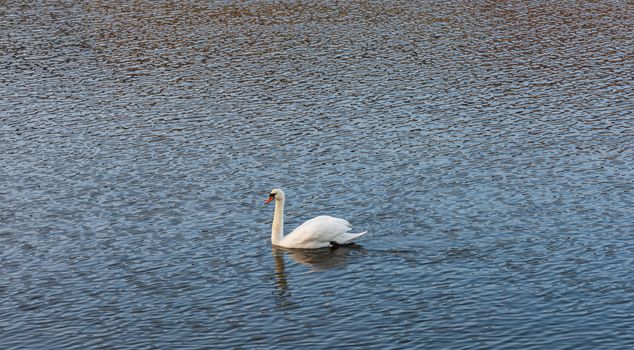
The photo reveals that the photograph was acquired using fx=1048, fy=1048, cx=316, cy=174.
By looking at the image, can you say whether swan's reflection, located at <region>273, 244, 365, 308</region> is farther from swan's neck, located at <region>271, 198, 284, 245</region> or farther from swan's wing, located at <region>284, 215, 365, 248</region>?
swan's neck, located at <region>271, 198, 284, 245</region>

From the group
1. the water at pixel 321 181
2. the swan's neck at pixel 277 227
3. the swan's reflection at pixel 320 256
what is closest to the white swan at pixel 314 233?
the swan's neck at pixel 277 227

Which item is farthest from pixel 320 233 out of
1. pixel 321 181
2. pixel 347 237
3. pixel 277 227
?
pixel 321 181

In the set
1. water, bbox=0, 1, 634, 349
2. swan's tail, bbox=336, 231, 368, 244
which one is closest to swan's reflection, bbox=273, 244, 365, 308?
water, bbox=0, 1, 634, 349

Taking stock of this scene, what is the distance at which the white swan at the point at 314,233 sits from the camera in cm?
3566

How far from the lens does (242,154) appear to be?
47281mm

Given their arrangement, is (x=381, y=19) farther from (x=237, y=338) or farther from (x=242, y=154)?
(x=237, y=338)

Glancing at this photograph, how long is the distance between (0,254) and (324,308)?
12.2 metres

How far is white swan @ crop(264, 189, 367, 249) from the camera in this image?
117 feet

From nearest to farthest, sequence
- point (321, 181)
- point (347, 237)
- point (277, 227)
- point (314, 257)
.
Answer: point (347, 237)
point (314, 257)
point (277, 227)
point (321, 181)

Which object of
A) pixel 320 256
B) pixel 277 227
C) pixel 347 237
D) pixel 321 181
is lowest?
pixel 320 256

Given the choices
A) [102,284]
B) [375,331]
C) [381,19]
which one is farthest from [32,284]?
[381,19]

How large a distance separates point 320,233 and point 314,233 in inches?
9.5

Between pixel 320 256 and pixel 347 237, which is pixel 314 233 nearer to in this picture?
pixel 320 256

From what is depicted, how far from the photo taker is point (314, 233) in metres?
35.9
